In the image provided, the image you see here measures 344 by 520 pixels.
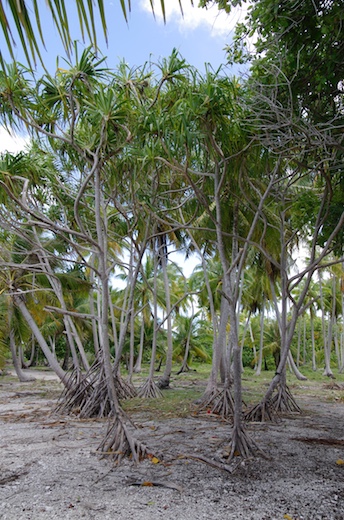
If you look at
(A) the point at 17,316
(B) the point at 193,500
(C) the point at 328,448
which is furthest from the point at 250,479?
(A) the point at 17,316

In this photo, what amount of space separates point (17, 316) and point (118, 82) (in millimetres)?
11892

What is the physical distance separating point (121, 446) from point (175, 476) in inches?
30.7

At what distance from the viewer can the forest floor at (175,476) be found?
3.29m

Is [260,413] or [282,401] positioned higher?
[282,401]

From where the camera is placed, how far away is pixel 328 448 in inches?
202

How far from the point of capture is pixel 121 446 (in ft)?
15.0

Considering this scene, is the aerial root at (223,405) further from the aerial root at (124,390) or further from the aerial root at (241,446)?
the aerial root at (241,446)

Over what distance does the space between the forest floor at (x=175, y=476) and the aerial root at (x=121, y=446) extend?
12 centimetres

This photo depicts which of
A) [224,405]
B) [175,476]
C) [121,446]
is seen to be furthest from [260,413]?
[175,476]

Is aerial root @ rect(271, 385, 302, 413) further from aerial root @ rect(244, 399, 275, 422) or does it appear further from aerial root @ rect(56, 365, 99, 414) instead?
aerial root @ rect(56, 365, 99, 414)

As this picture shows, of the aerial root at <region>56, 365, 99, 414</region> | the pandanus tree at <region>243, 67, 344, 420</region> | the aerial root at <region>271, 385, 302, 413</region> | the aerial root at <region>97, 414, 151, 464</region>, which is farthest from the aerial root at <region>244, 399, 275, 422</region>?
the aerial root at <region>56, 365, 99, 414</region>

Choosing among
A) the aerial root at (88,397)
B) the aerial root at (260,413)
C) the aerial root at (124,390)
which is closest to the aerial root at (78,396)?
the aerial root at (88,397)

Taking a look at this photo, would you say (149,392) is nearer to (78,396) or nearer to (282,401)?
(78,396)

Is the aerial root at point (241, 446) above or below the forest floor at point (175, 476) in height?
above
